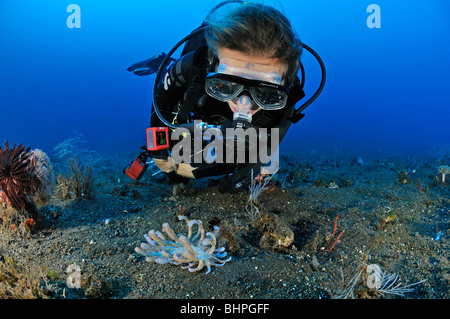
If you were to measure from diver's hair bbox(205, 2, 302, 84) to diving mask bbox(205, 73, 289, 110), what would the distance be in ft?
1.19

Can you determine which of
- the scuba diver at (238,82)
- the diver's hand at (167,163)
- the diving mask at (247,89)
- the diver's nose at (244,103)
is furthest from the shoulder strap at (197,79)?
the diver's hand at (167,163)

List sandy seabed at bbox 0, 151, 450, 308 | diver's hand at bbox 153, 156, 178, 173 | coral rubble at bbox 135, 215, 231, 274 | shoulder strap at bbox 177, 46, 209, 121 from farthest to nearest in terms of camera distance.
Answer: diver's hand at bbox 153, 156, 178, 173 → shoulder strap at bbox 177, 46, 209, 121 → coral rubble at bbox 135, 215, 231, 274 → sandy seabed at bbox 0, 151, 450, 308

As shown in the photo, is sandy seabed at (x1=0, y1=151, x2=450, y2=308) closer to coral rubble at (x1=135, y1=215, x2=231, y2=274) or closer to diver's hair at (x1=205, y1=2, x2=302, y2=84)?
coral rubble at (x1=135, y1=215, x2=231, y2=274)

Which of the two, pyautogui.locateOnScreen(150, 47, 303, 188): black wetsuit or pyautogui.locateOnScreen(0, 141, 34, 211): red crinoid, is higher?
pyautogui.locateOnScreen(150, 47, 303, 188): black wetsuit

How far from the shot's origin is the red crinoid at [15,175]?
3287 millimetres

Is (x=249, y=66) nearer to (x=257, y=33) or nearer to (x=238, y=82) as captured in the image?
(x=238, y=82)

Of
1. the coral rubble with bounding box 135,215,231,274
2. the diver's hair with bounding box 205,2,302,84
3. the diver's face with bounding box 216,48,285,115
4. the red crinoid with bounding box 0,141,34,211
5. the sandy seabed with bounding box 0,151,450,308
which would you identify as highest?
the diver's hair with bounding box 205,2,302,84

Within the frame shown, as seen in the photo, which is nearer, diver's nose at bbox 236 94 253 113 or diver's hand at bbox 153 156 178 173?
diver's nose at bbox 236 94 253 113

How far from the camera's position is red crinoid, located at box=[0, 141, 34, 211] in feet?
10.8

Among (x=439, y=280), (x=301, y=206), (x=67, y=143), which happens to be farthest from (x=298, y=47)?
(x=67, y=143)

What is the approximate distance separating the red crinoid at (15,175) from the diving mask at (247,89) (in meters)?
2.63

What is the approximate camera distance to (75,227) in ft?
11.7

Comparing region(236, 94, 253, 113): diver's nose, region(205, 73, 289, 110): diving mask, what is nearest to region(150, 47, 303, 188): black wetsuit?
region(236, 94, 253, 113): diver's nose

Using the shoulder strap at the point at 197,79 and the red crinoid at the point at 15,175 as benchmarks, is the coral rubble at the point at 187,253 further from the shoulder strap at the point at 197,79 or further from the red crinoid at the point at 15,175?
the shoulder strap at the point at 197,79
